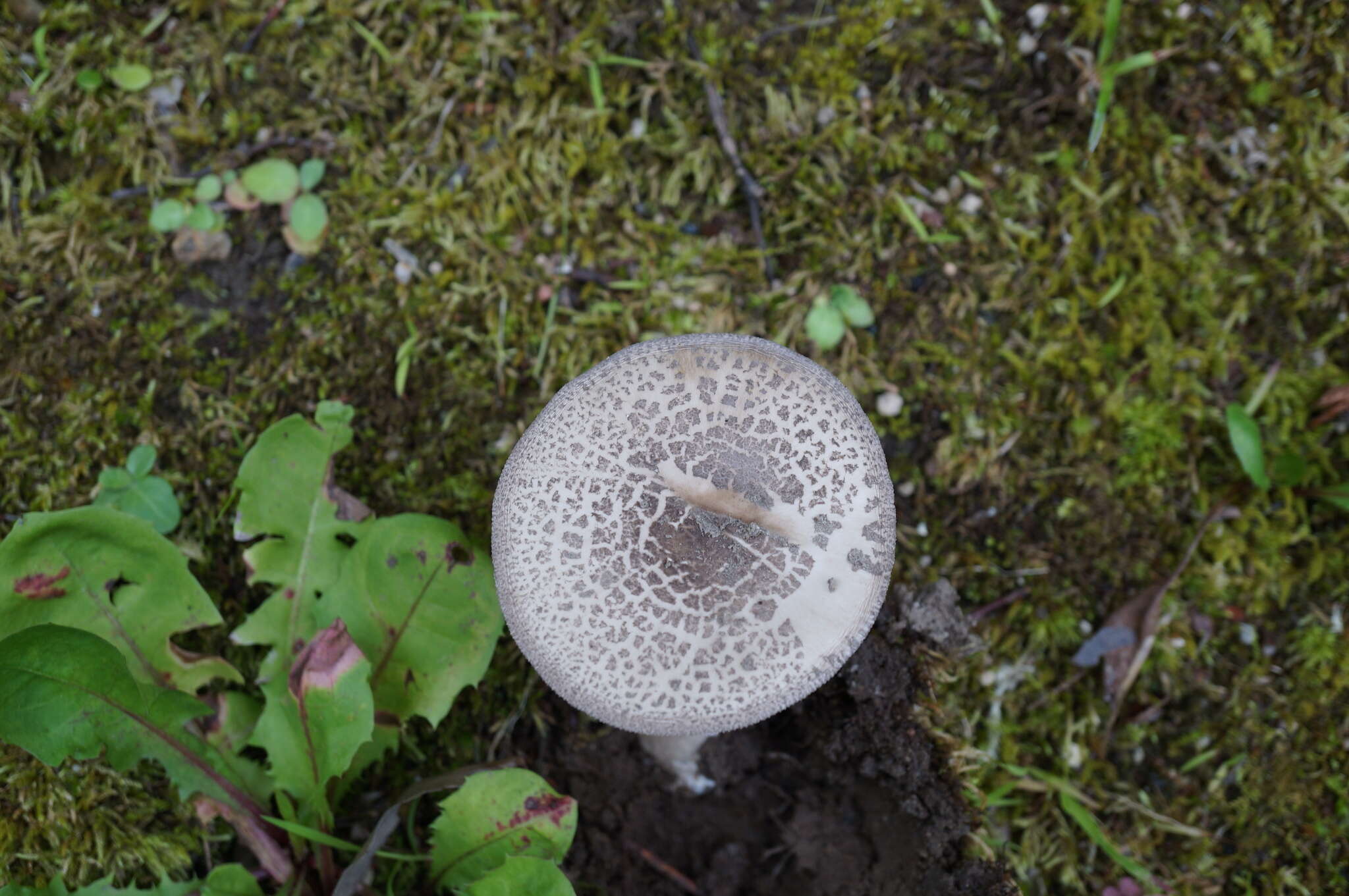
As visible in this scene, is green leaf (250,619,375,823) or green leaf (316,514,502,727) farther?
green leaf (316,514,502,727)

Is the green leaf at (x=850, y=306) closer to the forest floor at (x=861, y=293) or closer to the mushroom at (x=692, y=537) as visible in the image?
the forest floor at (x=861, y=293)

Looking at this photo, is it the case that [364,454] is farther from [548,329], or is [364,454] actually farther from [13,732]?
[13,732]

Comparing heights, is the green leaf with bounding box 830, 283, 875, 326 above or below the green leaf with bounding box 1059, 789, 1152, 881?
above

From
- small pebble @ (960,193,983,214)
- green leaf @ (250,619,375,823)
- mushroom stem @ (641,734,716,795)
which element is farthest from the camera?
small pebble @ (960,193,983,214)

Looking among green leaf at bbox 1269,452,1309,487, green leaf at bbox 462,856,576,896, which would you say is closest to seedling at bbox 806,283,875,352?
green leaf at bbox 1269,452,1309,487

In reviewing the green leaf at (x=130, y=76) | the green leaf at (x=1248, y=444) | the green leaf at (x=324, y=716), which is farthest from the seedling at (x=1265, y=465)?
the green leaf at (x=130, y=76)

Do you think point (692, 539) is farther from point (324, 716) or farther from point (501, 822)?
point (324, 716)

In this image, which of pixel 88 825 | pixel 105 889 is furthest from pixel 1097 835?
pixel 88 825

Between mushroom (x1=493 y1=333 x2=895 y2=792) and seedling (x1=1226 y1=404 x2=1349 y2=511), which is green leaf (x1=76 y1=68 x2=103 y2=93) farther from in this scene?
seedling (x1=1226 y1=404 x2=1349 y2=511)
